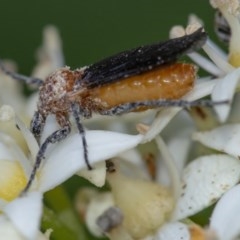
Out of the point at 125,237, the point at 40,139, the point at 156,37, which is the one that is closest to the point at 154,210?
the point at 125,237

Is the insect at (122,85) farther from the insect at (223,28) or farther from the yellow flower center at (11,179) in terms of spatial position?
the insect at (223,28)

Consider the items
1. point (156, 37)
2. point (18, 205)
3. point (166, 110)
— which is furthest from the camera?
point (156, 37)

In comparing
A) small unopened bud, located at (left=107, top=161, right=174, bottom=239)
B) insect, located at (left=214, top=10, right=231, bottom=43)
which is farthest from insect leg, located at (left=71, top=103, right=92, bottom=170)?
insect, located at (left=214, top=10, right=231, bottom=43)

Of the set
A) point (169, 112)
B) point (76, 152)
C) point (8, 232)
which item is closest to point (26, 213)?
point (8, 232)

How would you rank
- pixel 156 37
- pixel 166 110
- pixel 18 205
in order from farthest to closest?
pixel 156 37
pixel 166 110
pixel 18 205

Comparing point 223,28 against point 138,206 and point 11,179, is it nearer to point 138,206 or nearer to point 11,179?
point 138,206

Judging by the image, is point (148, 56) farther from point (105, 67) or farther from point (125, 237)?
point (125, 237)
